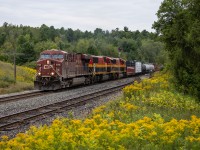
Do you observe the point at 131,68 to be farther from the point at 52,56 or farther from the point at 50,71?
the point at 50,71

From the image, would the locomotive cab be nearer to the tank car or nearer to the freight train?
the freight train

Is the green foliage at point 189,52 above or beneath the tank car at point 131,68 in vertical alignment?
above

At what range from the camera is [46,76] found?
3291cm

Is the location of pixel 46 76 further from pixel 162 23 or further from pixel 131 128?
pixel 131 128

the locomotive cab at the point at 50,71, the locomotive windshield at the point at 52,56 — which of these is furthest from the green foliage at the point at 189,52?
the locomotive windshield at the point at 52,56

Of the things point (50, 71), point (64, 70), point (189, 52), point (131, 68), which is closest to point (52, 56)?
point (50, 71)

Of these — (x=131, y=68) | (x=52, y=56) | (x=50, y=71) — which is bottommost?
(x=131, y=68)

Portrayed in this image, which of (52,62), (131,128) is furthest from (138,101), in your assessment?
(52,62)

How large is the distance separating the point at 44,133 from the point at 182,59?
5512mm

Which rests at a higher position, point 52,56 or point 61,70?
point 52,56

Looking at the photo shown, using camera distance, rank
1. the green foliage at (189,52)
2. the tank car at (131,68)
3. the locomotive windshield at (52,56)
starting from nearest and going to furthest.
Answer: the green foliage at (189,52), the locomotive windshield at (52,56), the tank car at (131,68)

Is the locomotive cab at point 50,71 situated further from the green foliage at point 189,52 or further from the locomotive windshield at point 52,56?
the green foliage at point 189,52

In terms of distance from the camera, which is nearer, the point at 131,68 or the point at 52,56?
the point at 52,56

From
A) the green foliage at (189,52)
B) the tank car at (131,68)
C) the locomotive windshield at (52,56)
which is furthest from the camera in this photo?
the tank car at (131,68)
